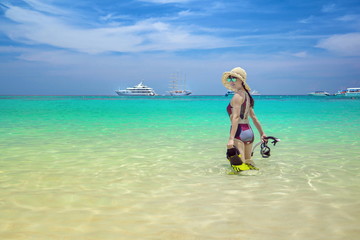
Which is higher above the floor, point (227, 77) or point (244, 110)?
point (227, 77)

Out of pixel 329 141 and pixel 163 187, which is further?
pixel 329 141

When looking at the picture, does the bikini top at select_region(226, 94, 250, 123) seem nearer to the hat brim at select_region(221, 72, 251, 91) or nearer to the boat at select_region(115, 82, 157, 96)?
the hat brim at select_region(221, 72, 251, 91)

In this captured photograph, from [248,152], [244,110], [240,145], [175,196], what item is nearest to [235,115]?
[244,110]

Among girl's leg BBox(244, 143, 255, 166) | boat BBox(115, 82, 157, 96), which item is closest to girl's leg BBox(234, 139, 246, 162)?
girl's leg BBox(244, 143, 255, 166)

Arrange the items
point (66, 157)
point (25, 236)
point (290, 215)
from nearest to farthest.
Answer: point (25, 236) < point (290, 215) < point (66, 157)

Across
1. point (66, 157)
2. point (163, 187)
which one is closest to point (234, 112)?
point (163, 187)

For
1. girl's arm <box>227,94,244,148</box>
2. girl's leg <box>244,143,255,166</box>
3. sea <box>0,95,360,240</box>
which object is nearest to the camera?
sea <box>0,95,360,240</box>

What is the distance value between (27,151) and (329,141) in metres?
8.43

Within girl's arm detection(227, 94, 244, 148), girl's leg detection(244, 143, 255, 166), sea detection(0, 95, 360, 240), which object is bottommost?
sea detection(0, 95, 360, 240)

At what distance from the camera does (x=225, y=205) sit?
414 cm

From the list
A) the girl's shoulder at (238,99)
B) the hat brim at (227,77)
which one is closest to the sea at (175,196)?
the girl's shoulder at (238,99)

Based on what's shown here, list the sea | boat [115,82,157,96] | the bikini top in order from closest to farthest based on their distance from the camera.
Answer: the sea < the bikini top < boat [115,82,157,96]

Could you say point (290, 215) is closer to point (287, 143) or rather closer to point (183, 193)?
point (183, 193)

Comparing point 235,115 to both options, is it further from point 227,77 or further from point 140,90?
point 140,90
